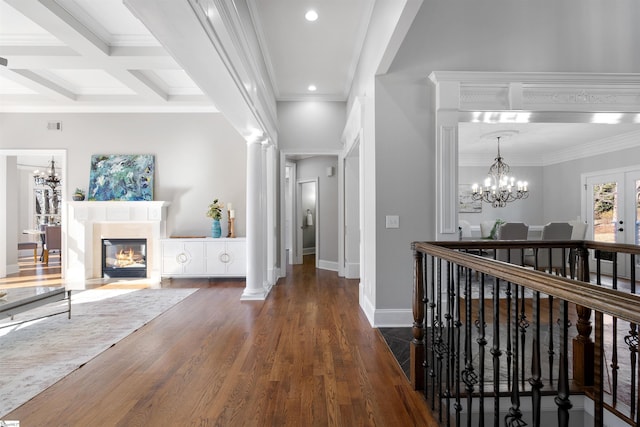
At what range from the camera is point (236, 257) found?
17.5 ft

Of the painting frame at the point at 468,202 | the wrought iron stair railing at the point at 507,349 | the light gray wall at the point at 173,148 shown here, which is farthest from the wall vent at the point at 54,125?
Answer: the painting frame at the point at 468,202

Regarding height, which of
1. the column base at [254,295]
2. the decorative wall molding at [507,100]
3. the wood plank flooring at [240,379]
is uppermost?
the decorative wall molding at [507,100]

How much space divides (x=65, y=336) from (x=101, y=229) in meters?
3.03

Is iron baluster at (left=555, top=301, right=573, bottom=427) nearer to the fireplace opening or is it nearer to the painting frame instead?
the fireplace opening

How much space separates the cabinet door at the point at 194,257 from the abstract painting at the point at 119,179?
1144mm

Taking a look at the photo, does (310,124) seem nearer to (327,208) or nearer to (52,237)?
(327,208)

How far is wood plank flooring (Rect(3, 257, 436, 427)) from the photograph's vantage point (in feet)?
5.90

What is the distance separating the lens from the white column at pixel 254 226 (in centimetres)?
423

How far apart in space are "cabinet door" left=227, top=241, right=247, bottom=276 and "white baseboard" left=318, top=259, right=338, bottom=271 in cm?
190

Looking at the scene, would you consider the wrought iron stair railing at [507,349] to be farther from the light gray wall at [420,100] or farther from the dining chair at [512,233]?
the dining chair at [512,233]

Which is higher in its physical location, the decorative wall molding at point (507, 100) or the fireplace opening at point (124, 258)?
the decorative wall molding at point (507, 100)

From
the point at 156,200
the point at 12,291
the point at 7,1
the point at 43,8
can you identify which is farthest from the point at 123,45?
the point at 12,291

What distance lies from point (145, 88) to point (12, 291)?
3251 mm

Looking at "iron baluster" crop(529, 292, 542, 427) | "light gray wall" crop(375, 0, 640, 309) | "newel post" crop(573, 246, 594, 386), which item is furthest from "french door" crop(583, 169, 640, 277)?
"iron baluster" crop(529, 292, 542, 427)
